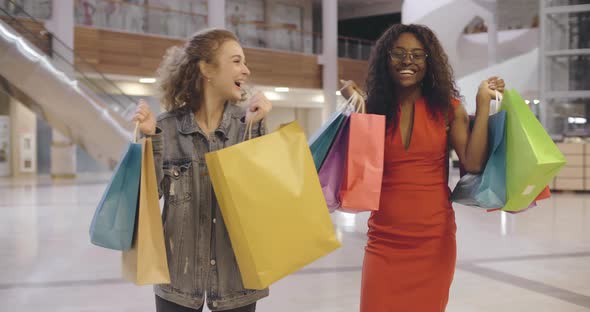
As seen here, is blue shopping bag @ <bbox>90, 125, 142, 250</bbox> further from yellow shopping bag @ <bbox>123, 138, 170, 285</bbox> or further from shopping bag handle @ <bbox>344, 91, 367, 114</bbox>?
shopping bag handle @ <bbox>344, 91, 367, 114</bbox>

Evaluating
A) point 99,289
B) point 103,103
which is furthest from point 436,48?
point 103,103

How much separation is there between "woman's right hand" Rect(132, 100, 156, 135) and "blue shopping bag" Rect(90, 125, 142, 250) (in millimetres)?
83

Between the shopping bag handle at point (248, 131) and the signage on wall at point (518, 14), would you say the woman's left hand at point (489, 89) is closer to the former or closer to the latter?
the shopping bag handle at point (248, 131)

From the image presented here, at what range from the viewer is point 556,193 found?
1484 cm

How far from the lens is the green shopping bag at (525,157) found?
223cm

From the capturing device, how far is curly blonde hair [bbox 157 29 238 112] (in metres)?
2.04

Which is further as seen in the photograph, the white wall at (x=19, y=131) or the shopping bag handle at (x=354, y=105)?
the white wall at (x=19, y=131)

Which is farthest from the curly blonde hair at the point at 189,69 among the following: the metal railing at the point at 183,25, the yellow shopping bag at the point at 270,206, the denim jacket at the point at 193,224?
the metal railing at the point at 183,25

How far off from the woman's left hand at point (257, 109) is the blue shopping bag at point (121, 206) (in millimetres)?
352

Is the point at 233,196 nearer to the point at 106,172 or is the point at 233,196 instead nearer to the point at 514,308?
the point at 514,308

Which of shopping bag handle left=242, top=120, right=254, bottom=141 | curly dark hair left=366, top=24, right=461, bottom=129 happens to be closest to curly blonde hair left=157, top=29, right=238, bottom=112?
shopping bag handle left=242, top=120, right=254, bottom=141

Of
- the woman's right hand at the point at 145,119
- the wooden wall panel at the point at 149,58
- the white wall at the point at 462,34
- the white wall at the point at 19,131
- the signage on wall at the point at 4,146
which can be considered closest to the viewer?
the woman's right hand at the point at 145,119

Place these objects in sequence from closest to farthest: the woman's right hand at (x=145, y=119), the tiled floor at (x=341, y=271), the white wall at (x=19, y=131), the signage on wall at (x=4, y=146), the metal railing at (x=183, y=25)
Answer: the woman's right hand at (x=145, y=119)
the tiled floor at (x=341, y=271)
the metal railing at (x=183, y=25)
the signage on wall at (x=4, y=146)
the white wall at (x=19, y=131)

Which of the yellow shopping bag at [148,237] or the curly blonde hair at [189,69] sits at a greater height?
the curly blonde hair at [189,69]
